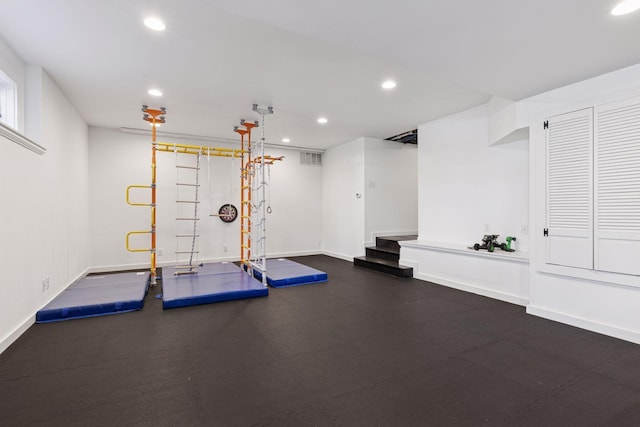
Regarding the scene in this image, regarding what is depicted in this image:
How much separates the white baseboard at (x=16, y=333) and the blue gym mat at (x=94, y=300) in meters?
0.12

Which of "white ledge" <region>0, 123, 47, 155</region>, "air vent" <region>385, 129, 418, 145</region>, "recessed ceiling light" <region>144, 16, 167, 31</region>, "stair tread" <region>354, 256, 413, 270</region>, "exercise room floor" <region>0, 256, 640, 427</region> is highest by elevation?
"air vent" <region>385, 129, 418, 145</region>

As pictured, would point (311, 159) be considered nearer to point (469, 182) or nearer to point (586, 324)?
point (469, 182)

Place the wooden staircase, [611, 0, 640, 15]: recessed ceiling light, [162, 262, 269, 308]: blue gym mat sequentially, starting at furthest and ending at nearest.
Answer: the wooden staircase
[162, 262, 269, 308]: blue gym mat
[611, 0, 640, 15]: recessed ceiling light

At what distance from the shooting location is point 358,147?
740 cm

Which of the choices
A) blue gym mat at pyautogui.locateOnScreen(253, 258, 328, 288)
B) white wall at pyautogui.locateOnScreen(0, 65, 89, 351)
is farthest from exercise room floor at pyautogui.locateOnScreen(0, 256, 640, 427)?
blue gym mat at pyautogui.locateOnScreen(253, 258, 328, 288)

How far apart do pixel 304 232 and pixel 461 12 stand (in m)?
6.87

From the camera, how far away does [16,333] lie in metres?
3.03

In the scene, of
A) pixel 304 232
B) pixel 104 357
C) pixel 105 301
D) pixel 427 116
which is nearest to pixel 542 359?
pixel 104 357

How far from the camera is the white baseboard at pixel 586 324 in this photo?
302 cm

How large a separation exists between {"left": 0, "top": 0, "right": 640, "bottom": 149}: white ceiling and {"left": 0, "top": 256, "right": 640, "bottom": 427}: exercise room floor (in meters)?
2.74

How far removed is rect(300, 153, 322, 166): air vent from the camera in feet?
28.1

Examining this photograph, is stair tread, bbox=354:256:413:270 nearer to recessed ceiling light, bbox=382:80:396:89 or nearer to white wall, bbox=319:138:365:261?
white wall, bbox=319:138:365:261

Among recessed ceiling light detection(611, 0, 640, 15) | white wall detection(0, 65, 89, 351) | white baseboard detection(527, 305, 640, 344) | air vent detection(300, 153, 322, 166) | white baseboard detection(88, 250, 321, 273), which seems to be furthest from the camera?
air vent detection(300, 153, 322, 166)

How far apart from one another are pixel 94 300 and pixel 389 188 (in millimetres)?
6184
